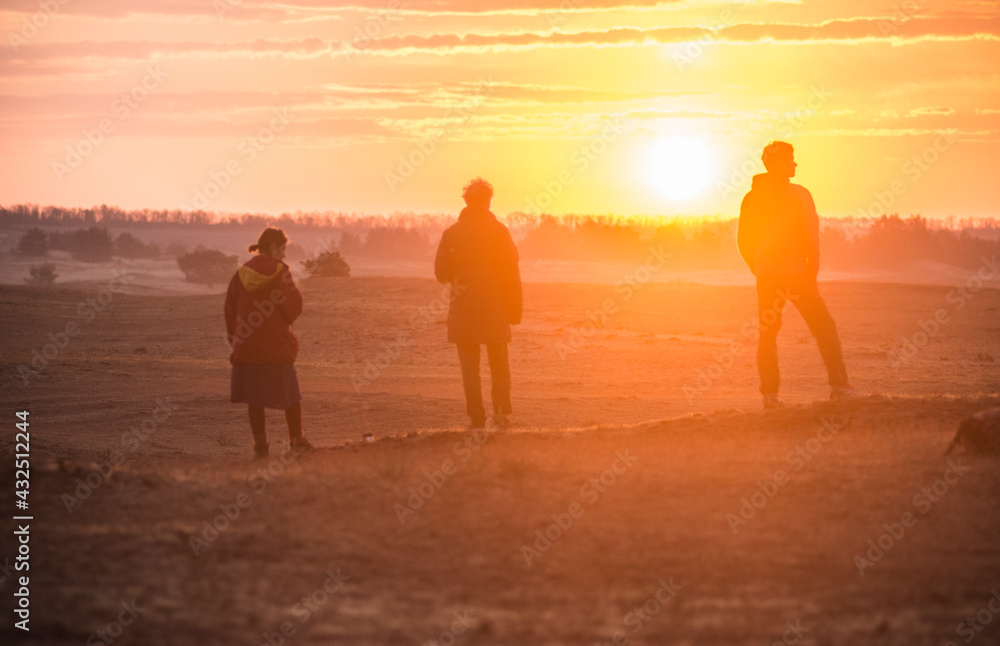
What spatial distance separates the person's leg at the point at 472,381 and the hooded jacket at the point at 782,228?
287cm

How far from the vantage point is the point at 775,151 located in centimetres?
969

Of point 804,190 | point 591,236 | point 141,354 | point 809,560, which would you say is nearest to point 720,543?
point 809,560

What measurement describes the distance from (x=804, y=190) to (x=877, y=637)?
20.2 feet

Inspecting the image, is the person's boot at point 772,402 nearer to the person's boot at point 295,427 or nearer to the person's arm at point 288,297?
the person's boot at point 295,427

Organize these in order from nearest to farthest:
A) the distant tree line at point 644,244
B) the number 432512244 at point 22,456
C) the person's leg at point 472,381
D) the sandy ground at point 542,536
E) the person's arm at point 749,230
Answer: the sandy ground at point 542,536
the number 432512244 at point 22,456
the person's leg at point 472,381
the person's arm at point 749,230
the distant tree line at point 644,244

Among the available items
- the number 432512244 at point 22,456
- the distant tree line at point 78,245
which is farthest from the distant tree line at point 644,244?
the number 432512244 at point 22,456

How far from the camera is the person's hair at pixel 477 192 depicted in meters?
9.59

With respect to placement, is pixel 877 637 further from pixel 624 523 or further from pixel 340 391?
pixel 340 391

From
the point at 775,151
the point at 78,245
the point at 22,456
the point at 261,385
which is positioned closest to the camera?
the point at 22,456

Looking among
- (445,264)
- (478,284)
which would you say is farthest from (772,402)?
(445,264)

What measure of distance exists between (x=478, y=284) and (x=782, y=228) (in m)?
2.93

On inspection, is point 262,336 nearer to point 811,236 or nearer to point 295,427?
point 295,427

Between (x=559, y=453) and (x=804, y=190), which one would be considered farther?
(x=804, y=190)

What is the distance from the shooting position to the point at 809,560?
517 centimetres
